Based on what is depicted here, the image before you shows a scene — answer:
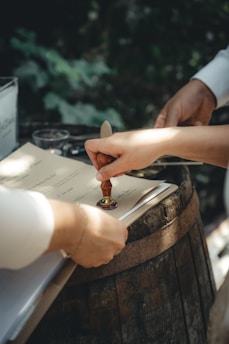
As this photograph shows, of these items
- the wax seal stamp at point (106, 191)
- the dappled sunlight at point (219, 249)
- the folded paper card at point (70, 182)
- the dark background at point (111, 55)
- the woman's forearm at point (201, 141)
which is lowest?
the dappled sunlight at point (219, 249)

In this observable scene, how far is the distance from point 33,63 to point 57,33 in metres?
0.39

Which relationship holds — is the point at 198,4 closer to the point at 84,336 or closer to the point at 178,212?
the point at 178,212

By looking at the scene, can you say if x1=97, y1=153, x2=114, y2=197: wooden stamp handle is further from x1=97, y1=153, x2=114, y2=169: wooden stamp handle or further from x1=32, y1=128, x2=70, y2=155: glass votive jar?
x1=32, y1=128, x2=70, y2=155: glass votive jar

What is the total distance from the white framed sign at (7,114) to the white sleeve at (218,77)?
1.80 ft

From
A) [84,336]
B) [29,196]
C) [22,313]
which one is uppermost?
[29,196]

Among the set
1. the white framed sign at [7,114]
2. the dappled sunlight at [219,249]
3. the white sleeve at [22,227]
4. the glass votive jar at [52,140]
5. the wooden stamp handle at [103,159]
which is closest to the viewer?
the white sleeve at [22,227]

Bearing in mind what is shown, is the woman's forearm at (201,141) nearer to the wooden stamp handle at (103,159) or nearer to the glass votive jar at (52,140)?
the wooden stamp handle at (103,159)

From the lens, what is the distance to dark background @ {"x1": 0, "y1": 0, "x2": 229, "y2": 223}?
116 inches

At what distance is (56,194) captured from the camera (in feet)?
3.98

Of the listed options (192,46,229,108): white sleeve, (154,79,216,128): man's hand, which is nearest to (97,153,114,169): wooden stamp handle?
(154,79,216,128): man's hand

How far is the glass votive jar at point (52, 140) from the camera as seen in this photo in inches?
61.6

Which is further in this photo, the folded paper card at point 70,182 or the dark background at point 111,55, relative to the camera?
the dark background at point 111,55

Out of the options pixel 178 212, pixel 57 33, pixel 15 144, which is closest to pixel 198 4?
pixel 57 33

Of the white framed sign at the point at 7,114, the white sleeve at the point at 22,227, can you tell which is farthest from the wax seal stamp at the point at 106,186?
the white framed sign at the point at 7,114
